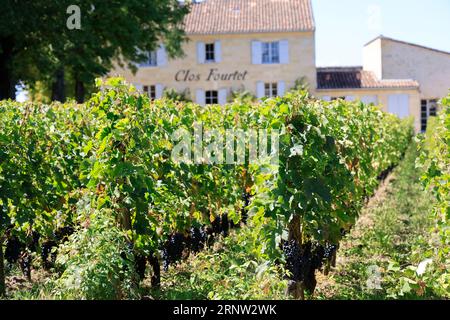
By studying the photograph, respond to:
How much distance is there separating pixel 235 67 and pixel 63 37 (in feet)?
42.3

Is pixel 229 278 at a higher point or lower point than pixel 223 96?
lower

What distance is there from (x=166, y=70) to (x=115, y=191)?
89.1 feet

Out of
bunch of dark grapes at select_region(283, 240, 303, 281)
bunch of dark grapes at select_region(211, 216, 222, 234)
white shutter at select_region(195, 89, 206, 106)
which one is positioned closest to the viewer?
bunch of dark grapes at select_region(283, 240, 303, 281)

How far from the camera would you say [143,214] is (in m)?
5.76

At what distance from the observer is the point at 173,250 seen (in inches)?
266

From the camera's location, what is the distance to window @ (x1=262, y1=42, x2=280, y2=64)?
3212cm

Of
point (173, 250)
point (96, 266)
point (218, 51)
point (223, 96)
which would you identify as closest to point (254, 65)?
point (218, 51)

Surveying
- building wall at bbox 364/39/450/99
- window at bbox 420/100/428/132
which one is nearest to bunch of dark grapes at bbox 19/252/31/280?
building wall at bbox 364/39/450/99

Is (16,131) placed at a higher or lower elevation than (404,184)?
higher

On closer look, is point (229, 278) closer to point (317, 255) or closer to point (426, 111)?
point (317, 255)

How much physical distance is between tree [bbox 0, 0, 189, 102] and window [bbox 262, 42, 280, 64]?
30.2 ft

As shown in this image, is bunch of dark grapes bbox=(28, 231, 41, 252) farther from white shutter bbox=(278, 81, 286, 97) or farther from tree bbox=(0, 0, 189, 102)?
white shutter bbox=(278, 81, 286, 97)

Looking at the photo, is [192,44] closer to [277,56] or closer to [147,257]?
[277,56]
